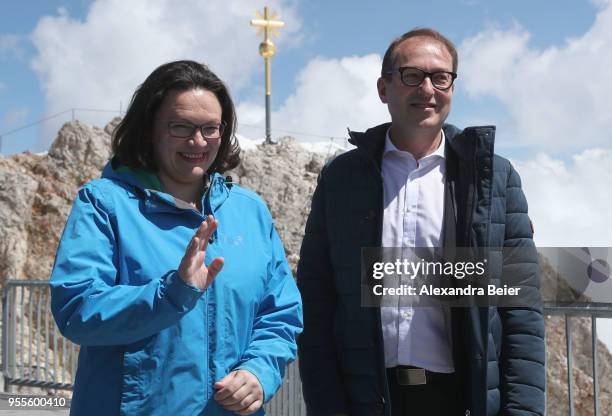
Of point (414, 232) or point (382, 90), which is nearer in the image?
point (414, 232)

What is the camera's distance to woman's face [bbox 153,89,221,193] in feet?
7.34

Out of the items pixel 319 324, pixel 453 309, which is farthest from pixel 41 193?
pixel 453 309

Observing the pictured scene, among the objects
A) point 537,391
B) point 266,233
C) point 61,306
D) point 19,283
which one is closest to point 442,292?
point 537,391

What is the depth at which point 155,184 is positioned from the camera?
2.22 meters

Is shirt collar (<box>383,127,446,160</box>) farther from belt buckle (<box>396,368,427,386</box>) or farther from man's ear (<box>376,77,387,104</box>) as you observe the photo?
belt buckle (<box>396,368,427,386</box>)

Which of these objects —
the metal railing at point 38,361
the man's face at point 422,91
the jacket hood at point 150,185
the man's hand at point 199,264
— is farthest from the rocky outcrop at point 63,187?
the man's hand at point 199,264

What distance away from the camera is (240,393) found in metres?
2.08

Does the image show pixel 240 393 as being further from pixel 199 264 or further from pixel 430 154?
pixel 430 154

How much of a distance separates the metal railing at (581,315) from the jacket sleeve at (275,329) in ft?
7.60

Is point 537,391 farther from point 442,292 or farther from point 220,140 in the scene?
point 220,140

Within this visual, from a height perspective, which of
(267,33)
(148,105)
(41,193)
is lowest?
→ (148,105)

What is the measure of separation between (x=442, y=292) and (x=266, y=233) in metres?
0.77

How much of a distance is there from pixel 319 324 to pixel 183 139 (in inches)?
40.2

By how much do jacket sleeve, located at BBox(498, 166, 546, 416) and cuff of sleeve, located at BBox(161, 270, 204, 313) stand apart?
1324 millimetres
